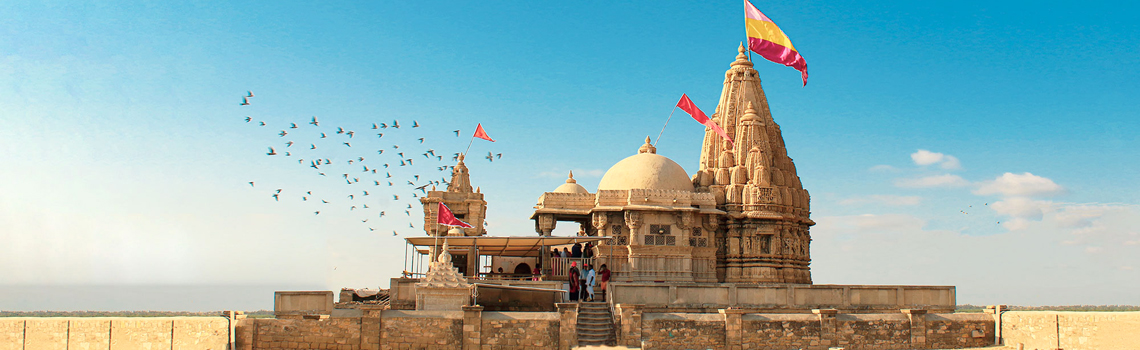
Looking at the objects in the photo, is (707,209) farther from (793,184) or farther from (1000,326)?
(1000,326)

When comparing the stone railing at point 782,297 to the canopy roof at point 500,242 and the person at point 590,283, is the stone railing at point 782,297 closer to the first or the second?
the person at point 590,283

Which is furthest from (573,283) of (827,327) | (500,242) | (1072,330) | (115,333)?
(1072,330)

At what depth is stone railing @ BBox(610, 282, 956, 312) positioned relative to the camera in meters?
27.5

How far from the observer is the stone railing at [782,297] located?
27516 mm

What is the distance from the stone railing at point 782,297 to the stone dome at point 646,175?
35.6ft

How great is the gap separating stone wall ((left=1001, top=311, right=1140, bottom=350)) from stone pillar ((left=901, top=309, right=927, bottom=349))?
2.77 metres

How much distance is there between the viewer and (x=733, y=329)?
2664 centimetres

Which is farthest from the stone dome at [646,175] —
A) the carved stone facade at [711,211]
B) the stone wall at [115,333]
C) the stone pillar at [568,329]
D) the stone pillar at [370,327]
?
the stone wall at [115,333]

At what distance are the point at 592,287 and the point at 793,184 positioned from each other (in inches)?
656

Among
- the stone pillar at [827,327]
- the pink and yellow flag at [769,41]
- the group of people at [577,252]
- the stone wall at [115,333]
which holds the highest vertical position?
the pink and yellow flag at [769,41]

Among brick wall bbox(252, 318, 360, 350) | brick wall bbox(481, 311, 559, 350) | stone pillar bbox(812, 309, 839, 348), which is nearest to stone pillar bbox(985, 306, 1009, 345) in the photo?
stone pillar bbox(812, 309, 839, 348)

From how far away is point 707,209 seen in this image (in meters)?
38.1

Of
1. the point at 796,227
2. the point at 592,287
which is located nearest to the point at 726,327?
the point at 592,287

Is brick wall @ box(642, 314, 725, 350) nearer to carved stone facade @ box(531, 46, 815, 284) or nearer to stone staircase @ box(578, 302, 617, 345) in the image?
stone staircase @ box(578, 302, 617, 345)
